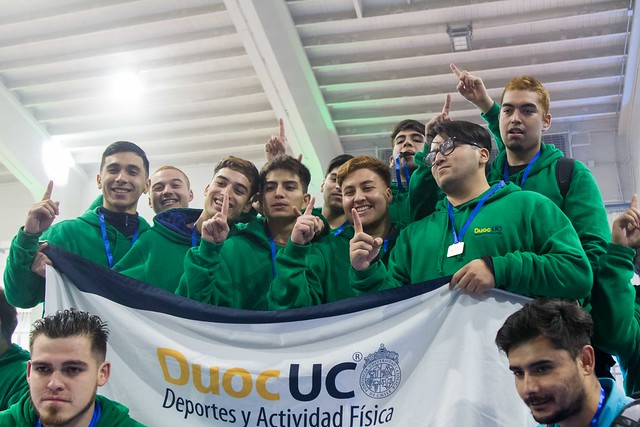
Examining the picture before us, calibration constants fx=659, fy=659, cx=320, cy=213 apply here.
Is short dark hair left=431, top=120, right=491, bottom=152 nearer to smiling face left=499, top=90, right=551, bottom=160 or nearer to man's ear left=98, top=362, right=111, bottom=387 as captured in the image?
smiling face left=499, top=90, right=551, bottom=160

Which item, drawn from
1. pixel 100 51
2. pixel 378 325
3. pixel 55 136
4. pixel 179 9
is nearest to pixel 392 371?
pixel 378 325

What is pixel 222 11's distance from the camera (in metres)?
7.75

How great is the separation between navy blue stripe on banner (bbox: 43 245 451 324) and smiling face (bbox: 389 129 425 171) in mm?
1543

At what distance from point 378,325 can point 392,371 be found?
0.66 ft

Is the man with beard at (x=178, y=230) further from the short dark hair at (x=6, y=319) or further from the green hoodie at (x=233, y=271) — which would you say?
the short dark hair at (x=6, y=319)

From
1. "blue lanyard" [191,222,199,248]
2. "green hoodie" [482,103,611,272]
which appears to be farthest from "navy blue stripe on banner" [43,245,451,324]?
"green hoodie" [482,103,611,272]

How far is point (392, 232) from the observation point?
3.42 m

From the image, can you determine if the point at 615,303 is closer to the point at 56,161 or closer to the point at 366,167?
the point at 366,167

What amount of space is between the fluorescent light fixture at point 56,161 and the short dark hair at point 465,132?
8241mm

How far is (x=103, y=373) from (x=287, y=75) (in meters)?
5.71

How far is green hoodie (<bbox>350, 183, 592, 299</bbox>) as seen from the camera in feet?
8.39

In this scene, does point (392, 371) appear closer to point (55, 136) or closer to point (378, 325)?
point (378, 325)

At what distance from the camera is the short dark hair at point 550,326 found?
7.61ft

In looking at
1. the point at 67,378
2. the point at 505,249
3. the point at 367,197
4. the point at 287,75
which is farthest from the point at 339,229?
the point at 287,75
